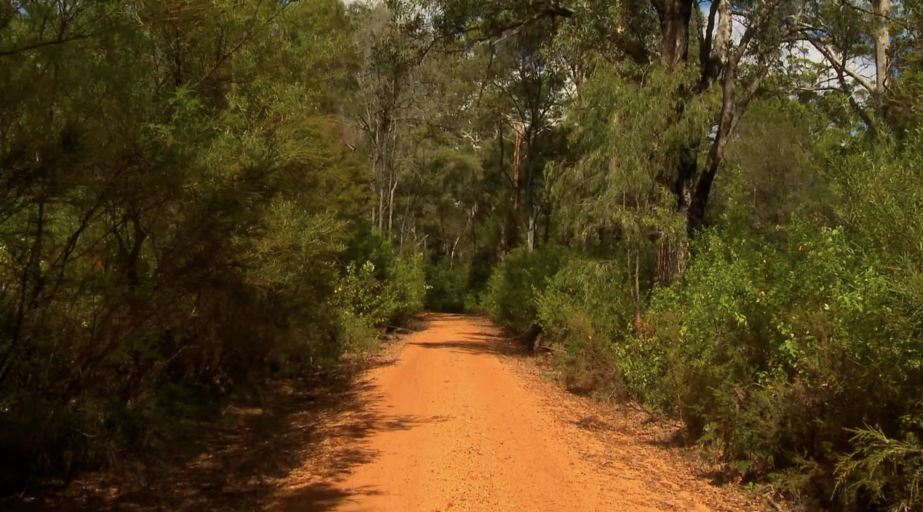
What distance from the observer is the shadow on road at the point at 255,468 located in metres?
6.74

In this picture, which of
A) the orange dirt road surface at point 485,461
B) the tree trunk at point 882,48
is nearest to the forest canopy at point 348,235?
the tree trunk at point 882,48

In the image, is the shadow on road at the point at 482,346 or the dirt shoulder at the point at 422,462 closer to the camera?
the dirt shoulder at the point at 422,462

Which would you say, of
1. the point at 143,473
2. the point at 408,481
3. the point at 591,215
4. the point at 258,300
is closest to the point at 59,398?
the point at 143,473

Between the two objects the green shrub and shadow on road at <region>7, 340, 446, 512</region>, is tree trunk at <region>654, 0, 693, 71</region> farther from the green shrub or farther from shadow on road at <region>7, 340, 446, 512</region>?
the green shrub

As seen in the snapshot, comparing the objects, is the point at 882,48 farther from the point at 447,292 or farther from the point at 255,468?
the point at 447,292

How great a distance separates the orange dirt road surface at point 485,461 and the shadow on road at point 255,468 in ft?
0.15

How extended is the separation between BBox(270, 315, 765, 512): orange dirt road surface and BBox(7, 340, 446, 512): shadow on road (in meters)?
0.04

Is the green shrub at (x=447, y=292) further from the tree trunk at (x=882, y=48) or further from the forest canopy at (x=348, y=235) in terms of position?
the tree trunk at (x=882, y=48)


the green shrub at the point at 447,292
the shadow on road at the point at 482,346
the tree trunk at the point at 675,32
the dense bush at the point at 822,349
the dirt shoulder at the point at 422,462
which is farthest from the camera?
the green shrub at the point at 447,292

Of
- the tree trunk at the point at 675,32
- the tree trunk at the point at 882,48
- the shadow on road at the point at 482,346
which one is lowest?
the shadow on road at the point at 482,346

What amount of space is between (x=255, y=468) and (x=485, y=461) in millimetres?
2495

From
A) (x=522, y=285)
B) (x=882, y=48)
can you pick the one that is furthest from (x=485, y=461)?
(x=882, y=48)

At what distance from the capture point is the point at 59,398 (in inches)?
263

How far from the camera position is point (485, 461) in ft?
26.9
